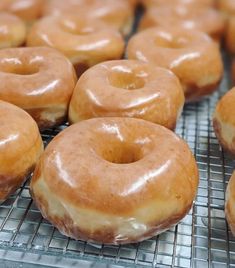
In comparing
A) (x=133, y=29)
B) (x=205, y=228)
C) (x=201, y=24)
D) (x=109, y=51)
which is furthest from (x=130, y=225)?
(x=133, y=29)

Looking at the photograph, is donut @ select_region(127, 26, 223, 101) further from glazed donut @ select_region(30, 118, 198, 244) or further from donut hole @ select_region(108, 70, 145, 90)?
glazed donut @ select_region(30, 118, 198, 244)

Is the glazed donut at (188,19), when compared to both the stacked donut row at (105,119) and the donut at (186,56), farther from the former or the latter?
the donut at (186,56)

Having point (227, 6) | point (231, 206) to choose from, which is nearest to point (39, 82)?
point (231, 206)

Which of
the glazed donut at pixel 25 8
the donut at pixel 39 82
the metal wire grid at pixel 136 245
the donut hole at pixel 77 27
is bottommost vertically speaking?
the glazed donut at pixel 25 8

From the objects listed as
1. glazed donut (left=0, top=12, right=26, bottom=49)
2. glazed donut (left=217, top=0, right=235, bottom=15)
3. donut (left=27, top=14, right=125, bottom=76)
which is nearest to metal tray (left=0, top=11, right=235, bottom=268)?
donut (left=27, top=14, right=125, bottom=76)

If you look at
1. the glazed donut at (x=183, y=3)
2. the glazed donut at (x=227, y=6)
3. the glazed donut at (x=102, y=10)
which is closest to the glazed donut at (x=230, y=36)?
the glazed donut at (x=227, y=6)

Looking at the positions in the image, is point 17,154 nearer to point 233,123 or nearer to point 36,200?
point 36,200
